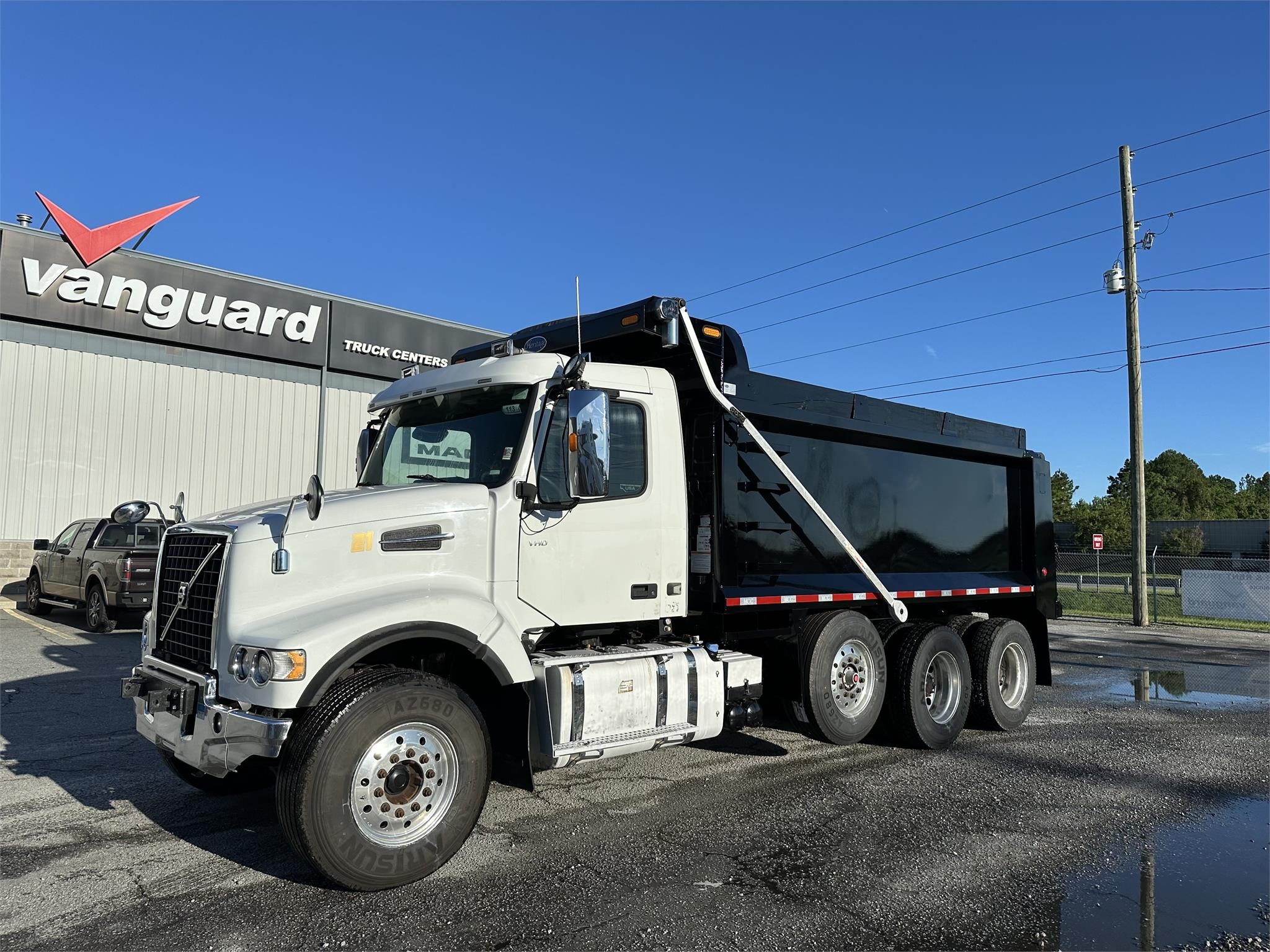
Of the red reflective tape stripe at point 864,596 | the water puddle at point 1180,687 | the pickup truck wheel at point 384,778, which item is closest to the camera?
the pickup truck wheel at point 384,778

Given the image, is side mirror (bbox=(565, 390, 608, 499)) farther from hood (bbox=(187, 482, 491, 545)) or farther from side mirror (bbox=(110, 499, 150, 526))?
side mirror (bbox=(110, 499, 150, 526))

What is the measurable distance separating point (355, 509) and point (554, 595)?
1.33 meters

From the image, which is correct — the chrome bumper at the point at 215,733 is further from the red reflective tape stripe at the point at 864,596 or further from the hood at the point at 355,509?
the red reflective tape stripe at the point at 864,596

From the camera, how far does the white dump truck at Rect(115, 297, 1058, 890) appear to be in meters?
4.24

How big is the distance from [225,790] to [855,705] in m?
4.75

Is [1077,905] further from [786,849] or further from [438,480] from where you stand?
[438,480]

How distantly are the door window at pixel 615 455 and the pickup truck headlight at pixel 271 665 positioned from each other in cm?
169

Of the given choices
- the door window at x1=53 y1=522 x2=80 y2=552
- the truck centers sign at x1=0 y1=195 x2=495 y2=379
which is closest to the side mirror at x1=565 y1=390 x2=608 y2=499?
the door window at x1=53 y1=522 x2=80 y2=552

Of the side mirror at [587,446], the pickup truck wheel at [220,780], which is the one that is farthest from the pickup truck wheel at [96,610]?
the side mirror at [587,446]

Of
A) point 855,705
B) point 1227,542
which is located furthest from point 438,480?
point 1227,542

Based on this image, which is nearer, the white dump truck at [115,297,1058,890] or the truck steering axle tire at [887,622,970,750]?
the white dump truck at [115,297,1058,890]

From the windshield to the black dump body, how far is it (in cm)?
94

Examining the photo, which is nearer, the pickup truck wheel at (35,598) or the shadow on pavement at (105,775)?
the shadow on pavement at (105,775)

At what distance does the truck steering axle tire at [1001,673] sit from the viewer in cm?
825
